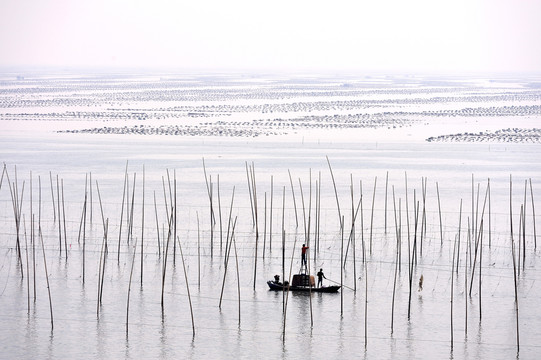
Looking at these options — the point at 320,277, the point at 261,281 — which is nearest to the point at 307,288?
the point at 320,277

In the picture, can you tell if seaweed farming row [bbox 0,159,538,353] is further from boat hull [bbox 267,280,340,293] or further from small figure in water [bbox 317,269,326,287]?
small figure in water [bbox 317,269,326,287]

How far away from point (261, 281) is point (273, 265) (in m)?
1.25

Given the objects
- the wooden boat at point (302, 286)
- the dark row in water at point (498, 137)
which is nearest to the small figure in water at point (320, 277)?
the wooden boat at point (302, 286)

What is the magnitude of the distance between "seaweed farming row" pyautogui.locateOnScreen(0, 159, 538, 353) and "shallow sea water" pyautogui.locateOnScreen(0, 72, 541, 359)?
0.05m

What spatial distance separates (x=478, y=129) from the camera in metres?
52.4

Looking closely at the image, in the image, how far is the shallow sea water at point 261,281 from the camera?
16.0m

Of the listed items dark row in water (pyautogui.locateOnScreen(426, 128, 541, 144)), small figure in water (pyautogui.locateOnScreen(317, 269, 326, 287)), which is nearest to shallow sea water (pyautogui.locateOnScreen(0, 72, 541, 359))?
small figure in water (pyautogui.locateOnScreen(317, 269, 326, 287))

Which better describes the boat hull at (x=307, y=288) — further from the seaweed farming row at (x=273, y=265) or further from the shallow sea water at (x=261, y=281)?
the seaweed farming row at (x=273, y=265)

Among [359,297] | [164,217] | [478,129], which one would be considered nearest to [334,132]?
[478,129]

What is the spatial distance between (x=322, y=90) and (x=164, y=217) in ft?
240

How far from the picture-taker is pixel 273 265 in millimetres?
21000

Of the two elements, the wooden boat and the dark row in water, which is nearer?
the wooden boat

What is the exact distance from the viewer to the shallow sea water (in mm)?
16016

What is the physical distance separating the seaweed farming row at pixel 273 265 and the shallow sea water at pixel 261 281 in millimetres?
54
